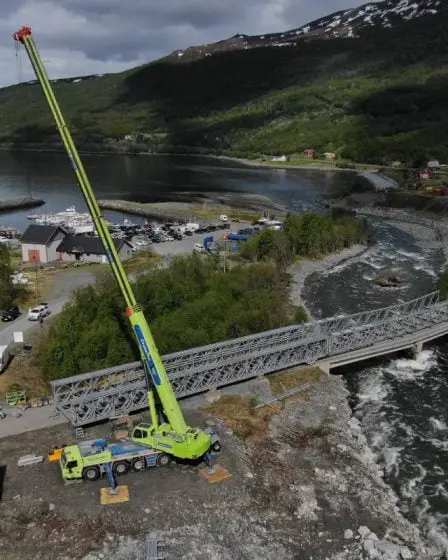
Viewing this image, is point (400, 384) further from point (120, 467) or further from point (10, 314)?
point (10, 314)

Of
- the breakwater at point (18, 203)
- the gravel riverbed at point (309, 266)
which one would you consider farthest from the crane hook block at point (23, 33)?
the breakwater at point (18, 203)

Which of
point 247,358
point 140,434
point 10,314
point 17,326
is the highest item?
point 140,434

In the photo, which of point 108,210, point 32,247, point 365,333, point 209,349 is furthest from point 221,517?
point 108,210

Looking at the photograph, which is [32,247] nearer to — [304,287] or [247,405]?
[304,287]

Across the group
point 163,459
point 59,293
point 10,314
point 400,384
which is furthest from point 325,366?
point 59,293

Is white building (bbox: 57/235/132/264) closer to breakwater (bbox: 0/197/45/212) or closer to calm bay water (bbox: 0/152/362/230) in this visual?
calm bay water (bbox: 0/152/362/230)

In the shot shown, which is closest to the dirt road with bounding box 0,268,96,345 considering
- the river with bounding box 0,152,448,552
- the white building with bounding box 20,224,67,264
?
the white building with bounding box 20,224,67,264
